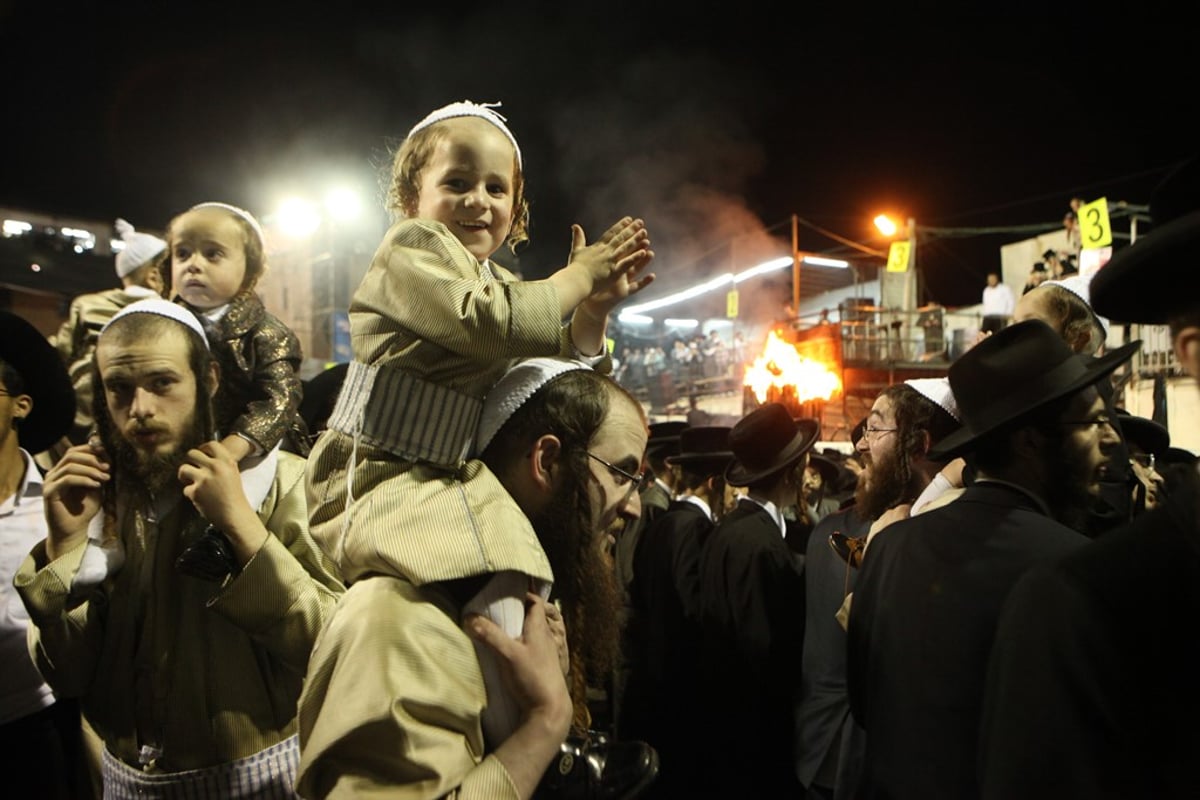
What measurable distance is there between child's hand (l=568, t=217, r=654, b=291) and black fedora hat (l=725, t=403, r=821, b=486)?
290 centimetres

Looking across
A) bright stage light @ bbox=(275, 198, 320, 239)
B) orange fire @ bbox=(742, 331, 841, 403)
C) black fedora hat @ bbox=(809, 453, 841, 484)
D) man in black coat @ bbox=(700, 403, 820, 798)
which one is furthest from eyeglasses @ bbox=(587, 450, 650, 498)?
bright stage light @ bbox=(275, 198, 320, 239)

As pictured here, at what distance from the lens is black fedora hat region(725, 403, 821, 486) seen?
469cm

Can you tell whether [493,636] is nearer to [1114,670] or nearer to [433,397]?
[433,397]

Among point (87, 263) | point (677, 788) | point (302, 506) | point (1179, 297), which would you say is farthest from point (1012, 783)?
point (87, 263)

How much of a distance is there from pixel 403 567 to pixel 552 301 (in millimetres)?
712

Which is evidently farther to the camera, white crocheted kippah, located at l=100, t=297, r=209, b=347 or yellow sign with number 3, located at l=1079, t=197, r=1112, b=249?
yellow sign with number 3, located at l=1079, t=197, r=1112, b=249

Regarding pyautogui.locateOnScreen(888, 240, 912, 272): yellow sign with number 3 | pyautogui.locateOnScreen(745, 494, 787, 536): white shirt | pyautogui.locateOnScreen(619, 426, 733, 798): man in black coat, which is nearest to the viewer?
pyautogui.locateOnScreen(619, 426, 733, 798): man in black coat

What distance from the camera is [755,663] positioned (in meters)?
4.12

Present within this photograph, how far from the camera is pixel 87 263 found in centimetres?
2333

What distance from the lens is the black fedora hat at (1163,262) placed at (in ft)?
4.43

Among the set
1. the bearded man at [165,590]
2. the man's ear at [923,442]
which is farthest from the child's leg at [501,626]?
the man's ear at [923,442]

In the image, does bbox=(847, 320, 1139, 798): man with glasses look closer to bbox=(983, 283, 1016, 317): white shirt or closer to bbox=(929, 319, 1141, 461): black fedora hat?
bbox=(929, 319, 1141, 461): black fedora hat

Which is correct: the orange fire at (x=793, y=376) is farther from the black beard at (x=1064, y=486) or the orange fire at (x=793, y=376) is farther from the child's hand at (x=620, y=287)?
the child's hand at (x=620, y=287)

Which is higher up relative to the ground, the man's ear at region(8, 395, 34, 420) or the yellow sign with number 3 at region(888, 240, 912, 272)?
the yellow sign with number 3 at region(888, 240, 912, 272)
